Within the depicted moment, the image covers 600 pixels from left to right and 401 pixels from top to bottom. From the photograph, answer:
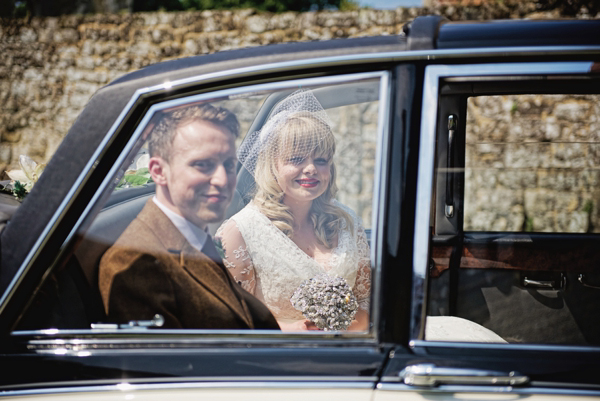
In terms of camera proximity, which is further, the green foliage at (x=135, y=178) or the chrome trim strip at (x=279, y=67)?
the green foliage at (x=135, y=178)

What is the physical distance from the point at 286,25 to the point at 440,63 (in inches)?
237

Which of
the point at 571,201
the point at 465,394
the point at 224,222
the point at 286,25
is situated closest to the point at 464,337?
the point at 465,394

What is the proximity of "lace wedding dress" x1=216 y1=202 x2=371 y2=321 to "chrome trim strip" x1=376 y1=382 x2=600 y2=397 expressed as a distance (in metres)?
0.41

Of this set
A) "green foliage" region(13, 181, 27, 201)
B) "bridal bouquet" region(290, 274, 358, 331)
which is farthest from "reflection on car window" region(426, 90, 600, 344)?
"green foliage" region(13, 181, 27, 201)

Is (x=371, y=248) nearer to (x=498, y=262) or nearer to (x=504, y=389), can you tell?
(x=504, y=389)

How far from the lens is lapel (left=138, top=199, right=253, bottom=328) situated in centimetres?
136

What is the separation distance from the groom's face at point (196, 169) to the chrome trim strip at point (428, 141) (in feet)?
1.73

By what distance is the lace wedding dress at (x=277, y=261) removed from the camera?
164cm

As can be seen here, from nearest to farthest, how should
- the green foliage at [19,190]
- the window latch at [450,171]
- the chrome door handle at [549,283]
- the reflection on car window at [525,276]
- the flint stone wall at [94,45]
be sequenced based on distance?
A: the green foliage at [19,190] → the reflection on car window at [525,276] → the chrome door handle at [549,283] → the window latch at [450,171] → the flint stone wall at [94,45]

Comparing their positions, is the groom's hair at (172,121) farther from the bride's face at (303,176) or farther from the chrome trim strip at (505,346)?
the chrome trim strip at (505,346)

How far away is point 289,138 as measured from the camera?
1.90 metres

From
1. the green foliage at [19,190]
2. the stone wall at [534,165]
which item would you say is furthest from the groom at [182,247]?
the stone wall at [534,165]

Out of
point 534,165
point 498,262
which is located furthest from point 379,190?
point 534,165

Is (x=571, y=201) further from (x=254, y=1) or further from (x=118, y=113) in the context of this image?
(x=254, y=1)
